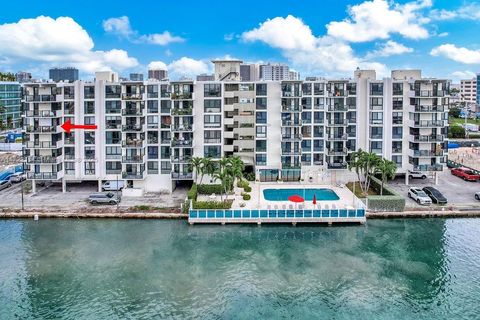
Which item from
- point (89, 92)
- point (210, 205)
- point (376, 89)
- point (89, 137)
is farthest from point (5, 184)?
point (376, 89)

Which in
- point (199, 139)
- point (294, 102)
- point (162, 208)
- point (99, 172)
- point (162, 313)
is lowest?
point (162, 313)

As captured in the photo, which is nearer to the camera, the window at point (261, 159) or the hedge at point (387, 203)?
the hedge at point (387, 203)

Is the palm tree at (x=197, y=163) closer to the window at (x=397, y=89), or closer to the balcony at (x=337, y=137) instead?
the balcony at (x=337, y=137)

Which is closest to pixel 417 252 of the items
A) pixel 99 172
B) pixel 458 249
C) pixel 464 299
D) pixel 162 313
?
pixel 458 249

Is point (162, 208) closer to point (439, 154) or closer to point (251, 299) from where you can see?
point (251, 299)

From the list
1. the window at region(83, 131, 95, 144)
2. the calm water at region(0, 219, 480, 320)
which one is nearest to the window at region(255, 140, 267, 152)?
the calm water at region(0, 219, 480, 320)

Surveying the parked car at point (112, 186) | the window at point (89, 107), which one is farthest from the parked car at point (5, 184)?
the window at point (89, 107)

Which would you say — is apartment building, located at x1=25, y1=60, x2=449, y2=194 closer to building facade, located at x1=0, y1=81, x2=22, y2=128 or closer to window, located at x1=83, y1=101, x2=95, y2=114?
window, located at x1=83, y1=101, x2=95, y2=114

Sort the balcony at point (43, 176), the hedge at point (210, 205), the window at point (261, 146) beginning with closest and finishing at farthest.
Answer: the hedge at point (210, 205)
the balcony at point (43, 176)
the window at point (261, 146)
